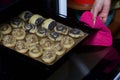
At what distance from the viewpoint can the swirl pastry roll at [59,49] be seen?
0.94 m

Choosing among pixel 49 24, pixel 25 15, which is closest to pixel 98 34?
pixel 49 24

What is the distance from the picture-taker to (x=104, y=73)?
1022 millimetres

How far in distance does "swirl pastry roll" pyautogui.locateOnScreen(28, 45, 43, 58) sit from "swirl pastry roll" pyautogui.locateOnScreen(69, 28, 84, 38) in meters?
0.14

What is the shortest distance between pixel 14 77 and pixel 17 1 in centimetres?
27

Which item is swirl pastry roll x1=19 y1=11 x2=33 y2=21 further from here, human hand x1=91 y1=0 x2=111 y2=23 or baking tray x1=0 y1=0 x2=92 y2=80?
human hand x1=91 y1=0 x2=111 y2=23

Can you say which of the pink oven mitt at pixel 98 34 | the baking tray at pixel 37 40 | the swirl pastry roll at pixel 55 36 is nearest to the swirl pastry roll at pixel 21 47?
the baking tray at pixel 37 40

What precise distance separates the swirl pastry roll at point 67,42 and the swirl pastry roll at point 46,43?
5 centimetres

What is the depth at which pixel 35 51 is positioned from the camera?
0.93m

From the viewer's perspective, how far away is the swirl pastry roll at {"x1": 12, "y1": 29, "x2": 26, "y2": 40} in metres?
1.02

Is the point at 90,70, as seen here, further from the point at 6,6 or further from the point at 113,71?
the point at 6,6

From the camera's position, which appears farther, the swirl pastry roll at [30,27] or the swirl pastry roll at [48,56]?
the swirl pastry roll at [30,27]

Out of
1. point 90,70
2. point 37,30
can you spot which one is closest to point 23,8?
point 37,30

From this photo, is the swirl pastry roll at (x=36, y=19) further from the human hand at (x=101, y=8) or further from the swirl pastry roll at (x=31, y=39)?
the human hand at (x=101, y=8)

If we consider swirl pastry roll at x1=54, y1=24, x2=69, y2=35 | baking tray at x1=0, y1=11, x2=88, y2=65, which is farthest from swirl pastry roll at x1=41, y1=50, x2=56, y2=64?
swirl pastry roll at x1=54, y1=24, x2=69, y2=35
